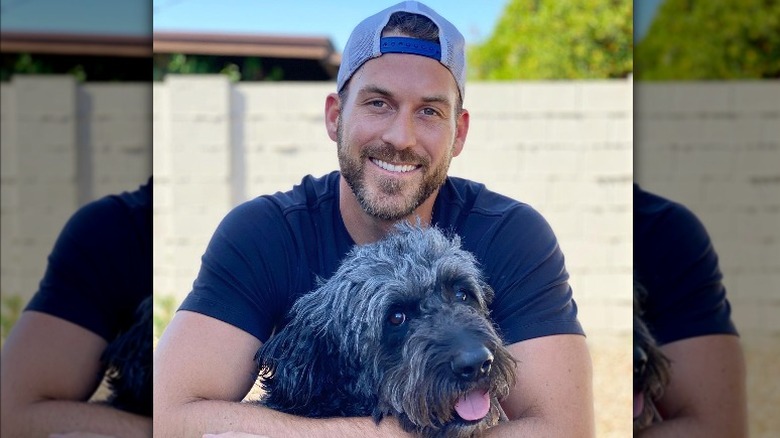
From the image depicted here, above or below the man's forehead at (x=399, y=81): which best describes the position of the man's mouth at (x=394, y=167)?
below

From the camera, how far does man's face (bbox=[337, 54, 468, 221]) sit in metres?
2.94

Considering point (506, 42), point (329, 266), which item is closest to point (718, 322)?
point (329, 266)

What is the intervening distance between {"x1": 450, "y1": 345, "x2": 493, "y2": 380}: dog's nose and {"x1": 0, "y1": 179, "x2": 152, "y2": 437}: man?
125cm

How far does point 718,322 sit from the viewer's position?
10.2 feet

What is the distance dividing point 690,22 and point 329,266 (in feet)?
7.02

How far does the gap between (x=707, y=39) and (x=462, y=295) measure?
2.58 metres

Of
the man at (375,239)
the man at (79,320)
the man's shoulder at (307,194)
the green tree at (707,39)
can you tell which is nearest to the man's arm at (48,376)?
the man at (79,320)

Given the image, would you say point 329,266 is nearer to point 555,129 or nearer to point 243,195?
point 243,195

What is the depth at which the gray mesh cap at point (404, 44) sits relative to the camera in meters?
2.94

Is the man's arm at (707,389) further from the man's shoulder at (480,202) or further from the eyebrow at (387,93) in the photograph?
the eyebrow at (387,93)

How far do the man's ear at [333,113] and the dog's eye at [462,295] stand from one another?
28.4 inches

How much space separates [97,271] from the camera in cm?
316

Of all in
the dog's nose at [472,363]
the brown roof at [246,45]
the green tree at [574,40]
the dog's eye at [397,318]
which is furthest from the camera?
the green tree at [574,40]

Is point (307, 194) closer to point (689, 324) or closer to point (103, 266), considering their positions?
point (103, 266)
